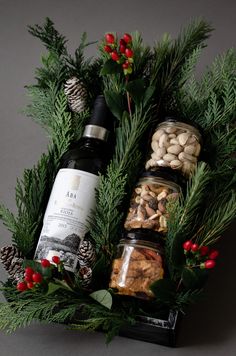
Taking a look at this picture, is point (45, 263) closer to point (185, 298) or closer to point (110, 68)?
point (185, 298)

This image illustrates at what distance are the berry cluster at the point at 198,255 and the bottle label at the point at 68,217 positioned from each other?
0.22 metres

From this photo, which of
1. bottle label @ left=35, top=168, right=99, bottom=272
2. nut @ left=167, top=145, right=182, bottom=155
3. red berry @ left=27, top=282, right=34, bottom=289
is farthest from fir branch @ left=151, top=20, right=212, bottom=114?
red berry @ left=27, top=282, right=34, bottom=289

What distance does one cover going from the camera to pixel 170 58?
5.14 ft

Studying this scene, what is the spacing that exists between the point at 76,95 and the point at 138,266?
42 centimetres

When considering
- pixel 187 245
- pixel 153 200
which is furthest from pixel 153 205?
pixel 187 245

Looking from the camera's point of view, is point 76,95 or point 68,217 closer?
point 68,217

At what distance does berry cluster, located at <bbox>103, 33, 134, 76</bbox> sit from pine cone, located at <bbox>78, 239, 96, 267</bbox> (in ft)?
1.22

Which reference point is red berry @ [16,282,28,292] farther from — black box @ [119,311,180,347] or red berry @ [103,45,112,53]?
red berry @ [103,45,112,53]

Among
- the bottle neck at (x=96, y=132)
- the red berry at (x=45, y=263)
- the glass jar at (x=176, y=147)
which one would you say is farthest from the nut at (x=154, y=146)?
the red berry at (x=45, y=263)

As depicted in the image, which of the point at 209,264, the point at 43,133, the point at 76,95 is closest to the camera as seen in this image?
the point at 209,264

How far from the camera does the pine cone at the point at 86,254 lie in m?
1.36

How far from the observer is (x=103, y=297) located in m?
1.31

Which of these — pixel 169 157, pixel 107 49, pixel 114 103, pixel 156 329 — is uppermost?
pixel 107 49

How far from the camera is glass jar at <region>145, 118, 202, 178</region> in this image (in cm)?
140
